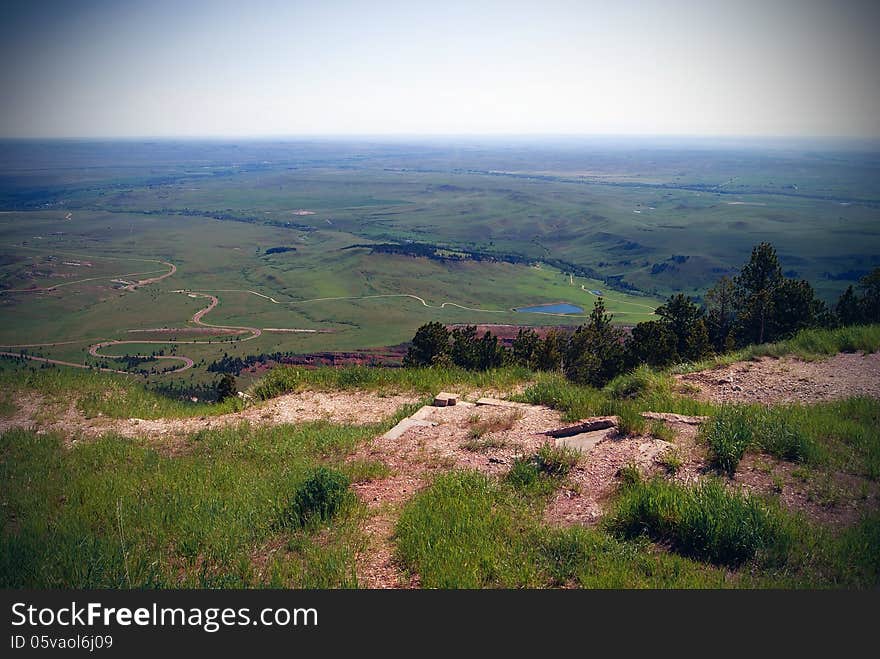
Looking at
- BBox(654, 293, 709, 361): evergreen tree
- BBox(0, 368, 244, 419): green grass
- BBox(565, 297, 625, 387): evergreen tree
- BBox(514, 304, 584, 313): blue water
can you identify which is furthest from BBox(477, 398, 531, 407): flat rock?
BBox(514, 304, 584, 313): blue water

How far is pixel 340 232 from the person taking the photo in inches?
7205

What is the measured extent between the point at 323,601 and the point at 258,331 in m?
92.1

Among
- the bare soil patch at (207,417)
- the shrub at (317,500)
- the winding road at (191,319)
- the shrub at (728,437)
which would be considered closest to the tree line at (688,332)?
the bare soil patch at (207,417)

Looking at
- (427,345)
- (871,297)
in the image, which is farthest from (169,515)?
(871,297)

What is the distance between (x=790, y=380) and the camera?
10047mm

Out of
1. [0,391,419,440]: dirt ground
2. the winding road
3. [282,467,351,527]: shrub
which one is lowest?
the winding road

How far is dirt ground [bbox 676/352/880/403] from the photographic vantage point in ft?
29.8

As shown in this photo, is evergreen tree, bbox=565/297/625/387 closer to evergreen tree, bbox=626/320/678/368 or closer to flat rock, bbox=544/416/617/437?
evergreen tree, bbox=626/320/678/368

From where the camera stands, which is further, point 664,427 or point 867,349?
point 867,349

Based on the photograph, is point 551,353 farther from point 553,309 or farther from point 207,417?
point 553,309

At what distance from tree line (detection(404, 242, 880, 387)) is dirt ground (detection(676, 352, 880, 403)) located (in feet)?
30.0

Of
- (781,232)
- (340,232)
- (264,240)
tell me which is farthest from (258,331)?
(781,232)

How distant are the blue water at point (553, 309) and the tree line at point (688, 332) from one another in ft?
254

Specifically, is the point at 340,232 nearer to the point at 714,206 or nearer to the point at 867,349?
the point at 714,206
